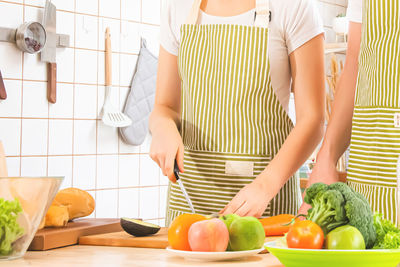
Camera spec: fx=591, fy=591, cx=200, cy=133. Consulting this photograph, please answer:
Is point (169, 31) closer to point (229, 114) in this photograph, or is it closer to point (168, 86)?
point (168, 86)

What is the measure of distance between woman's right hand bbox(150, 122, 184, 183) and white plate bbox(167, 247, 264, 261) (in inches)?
14.4

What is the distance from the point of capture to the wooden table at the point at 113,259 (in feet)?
3.34

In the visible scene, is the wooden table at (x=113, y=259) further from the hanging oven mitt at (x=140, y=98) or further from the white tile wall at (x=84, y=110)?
the hanging oven mitt at (x=140, y=98)

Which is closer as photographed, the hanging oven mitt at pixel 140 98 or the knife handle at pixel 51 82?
the knife handle at pixel 51 82

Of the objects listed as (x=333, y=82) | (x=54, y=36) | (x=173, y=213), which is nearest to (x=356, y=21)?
(x=173, y=213)

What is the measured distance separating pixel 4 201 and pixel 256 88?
2.59 feet

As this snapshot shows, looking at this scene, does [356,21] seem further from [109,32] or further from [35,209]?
[109,32]

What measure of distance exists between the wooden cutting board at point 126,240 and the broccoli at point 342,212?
0.33 metres

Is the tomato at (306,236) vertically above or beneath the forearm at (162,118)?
beneath

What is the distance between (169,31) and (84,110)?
4.24 feet

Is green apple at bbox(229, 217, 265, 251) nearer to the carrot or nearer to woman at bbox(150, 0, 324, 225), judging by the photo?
the carrot

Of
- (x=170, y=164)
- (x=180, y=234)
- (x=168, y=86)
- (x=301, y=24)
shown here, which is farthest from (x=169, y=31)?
(x=180, y=234)

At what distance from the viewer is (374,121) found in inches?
57.4

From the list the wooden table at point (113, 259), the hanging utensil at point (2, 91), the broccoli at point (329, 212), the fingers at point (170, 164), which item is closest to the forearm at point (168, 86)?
the fingers at point (170, 164)
